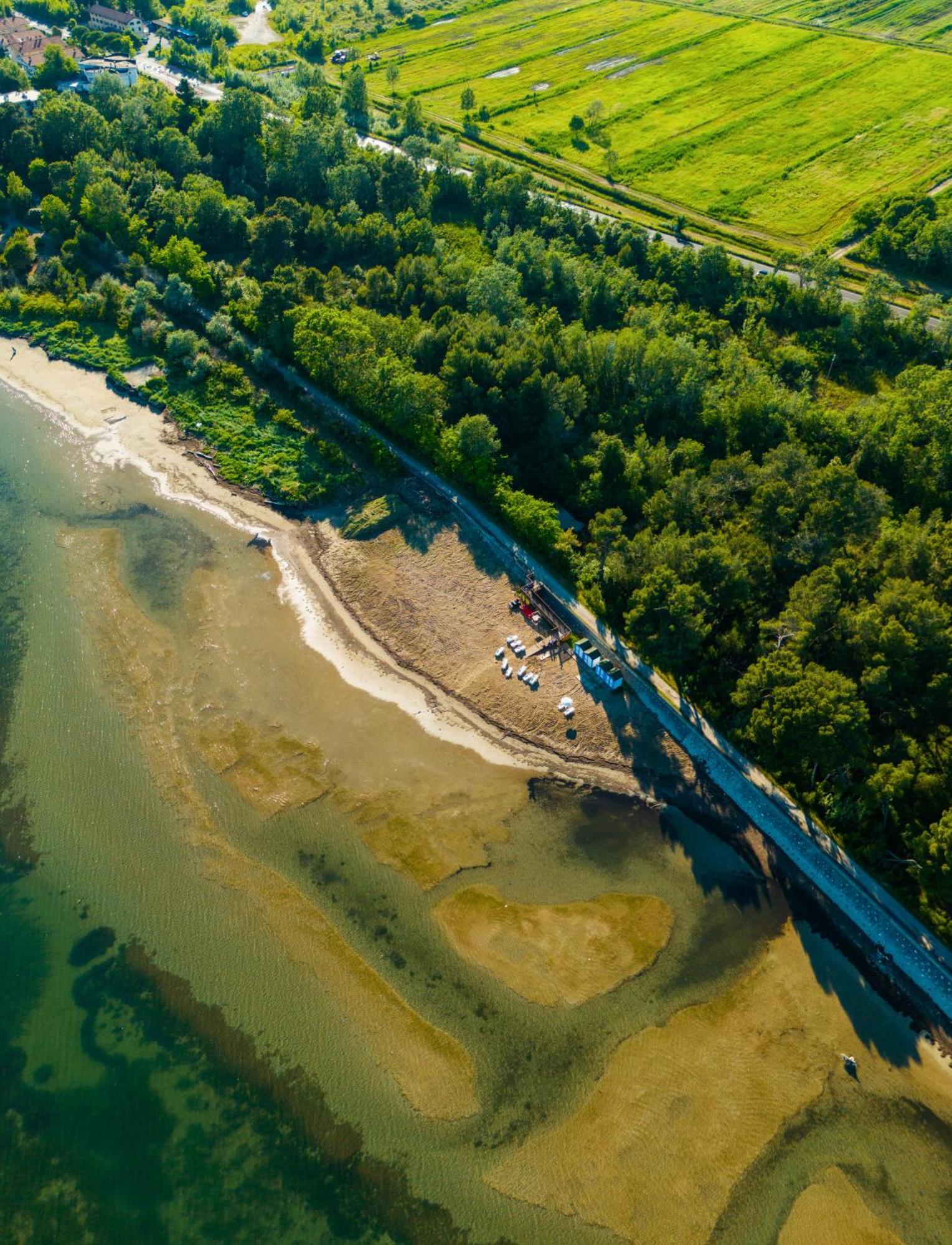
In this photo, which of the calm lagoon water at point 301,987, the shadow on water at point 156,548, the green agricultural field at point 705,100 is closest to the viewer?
the calm lagoon water at point 301,987

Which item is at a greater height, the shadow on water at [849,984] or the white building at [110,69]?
the white building at [110,69]

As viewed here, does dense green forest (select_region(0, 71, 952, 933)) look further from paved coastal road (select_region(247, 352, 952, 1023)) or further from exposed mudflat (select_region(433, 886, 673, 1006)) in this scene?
exposed mudflat (select_region(433, 886, 673, 1006))

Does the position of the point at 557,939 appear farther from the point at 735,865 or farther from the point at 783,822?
the point at 783,822

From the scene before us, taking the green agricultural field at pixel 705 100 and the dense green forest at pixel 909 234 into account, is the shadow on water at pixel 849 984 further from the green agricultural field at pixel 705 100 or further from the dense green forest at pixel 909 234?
the green agricultural field at pixel 705 100

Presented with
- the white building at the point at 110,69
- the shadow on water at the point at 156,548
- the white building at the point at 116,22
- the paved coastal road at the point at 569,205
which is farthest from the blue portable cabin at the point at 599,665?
the white building at the point at 116,22

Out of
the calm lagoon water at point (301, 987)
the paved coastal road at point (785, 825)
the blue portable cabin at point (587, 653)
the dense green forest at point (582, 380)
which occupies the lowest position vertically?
the calm lagoon water at point (301, 987)

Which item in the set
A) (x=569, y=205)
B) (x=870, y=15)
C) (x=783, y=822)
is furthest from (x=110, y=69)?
(x=783, y=822)

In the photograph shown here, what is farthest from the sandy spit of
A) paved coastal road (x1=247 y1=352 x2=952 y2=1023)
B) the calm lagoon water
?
paved coastal road (x1=247 y1=352 x2=952 y2=1023)

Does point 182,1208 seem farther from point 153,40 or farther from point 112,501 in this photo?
point 153,40

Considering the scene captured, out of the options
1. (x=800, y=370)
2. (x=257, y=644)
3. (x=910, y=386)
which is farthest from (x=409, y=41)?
(x=257, y=644)
